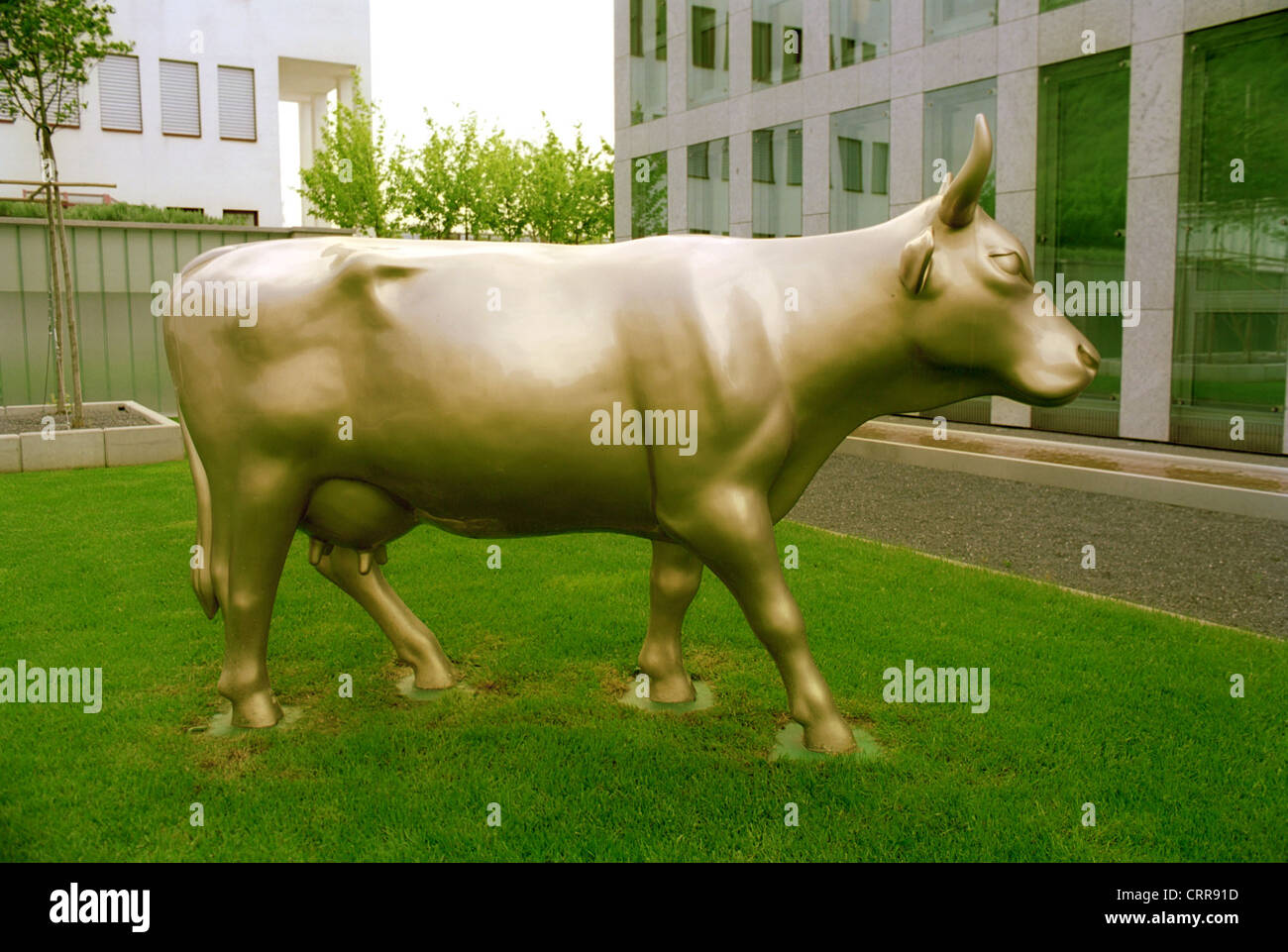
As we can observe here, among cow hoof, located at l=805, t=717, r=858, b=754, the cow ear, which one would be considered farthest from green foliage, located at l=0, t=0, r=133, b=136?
cow hoof, located at l=805, t=717, r=858, b=754

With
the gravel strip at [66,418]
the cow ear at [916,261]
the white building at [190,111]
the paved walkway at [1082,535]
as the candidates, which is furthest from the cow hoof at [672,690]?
the white building at [190,111]

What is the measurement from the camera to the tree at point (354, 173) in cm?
3309

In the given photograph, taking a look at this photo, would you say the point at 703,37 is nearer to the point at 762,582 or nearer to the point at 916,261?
the point at 916,261

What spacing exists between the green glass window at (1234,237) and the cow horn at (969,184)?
29.8 ft

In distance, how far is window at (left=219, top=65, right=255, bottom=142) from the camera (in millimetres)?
28969

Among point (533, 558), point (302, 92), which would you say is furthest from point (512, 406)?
point (302, 92)

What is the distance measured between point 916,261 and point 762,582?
1.19 m

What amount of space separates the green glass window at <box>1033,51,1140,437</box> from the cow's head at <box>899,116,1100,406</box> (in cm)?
896

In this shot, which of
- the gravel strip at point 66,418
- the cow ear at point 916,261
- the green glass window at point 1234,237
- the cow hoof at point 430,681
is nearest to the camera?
Result: the cow ear at point 916,261

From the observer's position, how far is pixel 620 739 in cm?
392

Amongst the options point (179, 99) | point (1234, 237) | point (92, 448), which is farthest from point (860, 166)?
point (179, 99)

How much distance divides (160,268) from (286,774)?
13.3 m

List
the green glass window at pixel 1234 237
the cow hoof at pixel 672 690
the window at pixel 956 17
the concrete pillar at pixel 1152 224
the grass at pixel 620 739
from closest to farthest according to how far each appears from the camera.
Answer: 1. the grass at pixel 620 739
2. the cow hoof at pixel 672 690
3. the green glass window at pixel 1234 237
4. the concrete pillar at pixel 1152 224
5. the window at pixel 956 17

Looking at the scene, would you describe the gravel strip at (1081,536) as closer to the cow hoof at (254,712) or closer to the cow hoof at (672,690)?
the cow hoof at (672,690)
